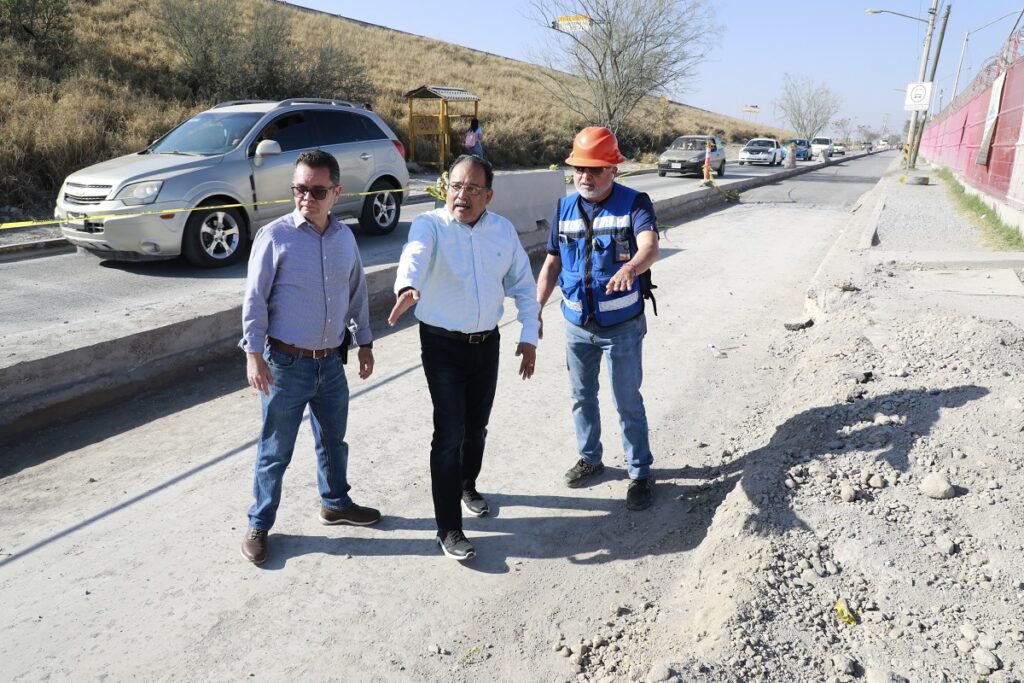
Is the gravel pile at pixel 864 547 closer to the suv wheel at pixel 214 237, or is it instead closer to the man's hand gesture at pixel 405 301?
the man's hand gesture at pixel 405 301

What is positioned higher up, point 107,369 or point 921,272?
point 107,369

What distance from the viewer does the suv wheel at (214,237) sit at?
8.38 metres

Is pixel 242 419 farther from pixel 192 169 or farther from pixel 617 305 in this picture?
pixel 192 169

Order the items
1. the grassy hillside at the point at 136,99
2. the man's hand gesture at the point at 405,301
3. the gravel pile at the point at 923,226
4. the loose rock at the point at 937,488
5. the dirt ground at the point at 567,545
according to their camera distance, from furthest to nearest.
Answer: the grassy hillside at the point at 136,99, the gravel pile at the point at 923,226, the loose rock at the point at 937,488, the man's hand gesture at the point at 405,301, the dirt ground at the point at 567,545

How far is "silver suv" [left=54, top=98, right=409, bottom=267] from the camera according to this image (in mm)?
8000

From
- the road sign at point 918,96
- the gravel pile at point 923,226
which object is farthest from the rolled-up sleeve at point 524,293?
the road sign at point 918,96

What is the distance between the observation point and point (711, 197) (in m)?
18.8

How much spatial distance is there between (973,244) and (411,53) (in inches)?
1914

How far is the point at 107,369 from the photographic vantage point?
5184mm

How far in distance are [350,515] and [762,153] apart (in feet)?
127

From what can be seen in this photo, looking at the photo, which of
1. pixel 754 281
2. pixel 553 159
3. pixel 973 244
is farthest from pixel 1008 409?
pixel 553 159

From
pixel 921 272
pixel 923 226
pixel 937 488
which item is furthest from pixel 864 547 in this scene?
pixel 923 226

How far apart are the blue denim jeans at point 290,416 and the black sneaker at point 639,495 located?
5.08ft

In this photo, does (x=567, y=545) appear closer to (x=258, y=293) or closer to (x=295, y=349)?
(x=295, y=349)
